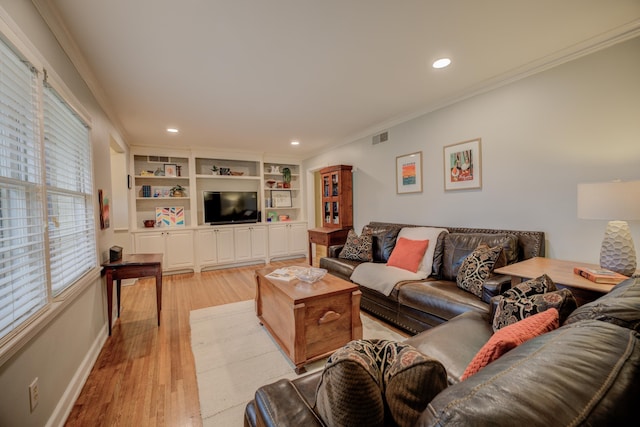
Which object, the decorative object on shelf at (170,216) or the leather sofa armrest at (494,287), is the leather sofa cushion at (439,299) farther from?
the decorative object on shelf at (170,216)

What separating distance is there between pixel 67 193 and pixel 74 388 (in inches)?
51.9

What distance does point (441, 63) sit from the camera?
7.54 feet

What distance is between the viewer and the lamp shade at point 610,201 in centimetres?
154

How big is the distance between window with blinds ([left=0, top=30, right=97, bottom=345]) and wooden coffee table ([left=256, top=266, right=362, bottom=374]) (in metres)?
1.42

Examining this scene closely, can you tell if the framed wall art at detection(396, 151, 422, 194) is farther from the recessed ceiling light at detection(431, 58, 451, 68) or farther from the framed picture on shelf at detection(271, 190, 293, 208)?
the framed picture on shelf at detection(271, 190, 293, 208)

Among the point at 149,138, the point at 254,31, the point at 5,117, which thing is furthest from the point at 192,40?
the point at 149,138

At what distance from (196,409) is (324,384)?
1.48 meters

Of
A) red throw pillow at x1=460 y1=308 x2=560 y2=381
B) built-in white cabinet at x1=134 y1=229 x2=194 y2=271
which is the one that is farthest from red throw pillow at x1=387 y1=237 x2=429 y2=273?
built-in white cabinet at x1=134 y1=229 x2=194 y2=271

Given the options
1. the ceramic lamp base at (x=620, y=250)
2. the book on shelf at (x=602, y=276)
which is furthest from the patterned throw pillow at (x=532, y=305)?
the ceramic lamp base at (x=620, y=250)

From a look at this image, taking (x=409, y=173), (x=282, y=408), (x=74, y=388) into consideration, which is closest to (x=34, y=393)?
(x=74, y=388)

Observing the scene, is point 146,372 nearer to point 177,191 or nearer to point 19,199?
point 19,199

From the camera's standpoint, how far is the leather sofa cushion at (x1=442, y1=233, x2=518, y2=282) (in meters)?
2.36

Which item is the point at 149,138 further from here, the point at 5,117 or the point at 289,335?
the point at 289,335

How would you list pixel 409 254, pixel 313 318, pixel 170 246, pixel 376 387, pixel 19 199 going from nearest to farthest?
pixel 376 387 → pixel 19 199 → pixel 313 318 → pixel 409 254 → pixel 170 246
